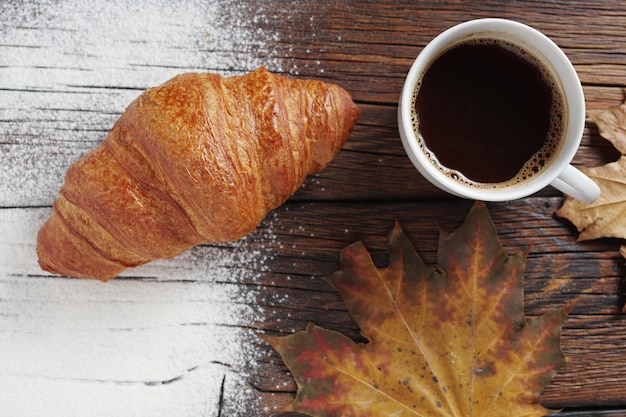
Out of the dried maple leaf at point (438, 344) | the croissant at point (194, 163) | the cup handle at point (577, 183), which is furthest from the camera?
the dried maple leaf at point (438, 344)

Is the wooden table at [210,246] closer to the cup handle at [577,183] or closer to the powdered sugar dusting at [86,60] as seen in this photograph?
the powdered sugar dusting at [86,60]

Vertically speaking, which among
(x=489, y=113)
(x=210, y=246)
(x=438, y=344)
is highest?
(x=489, y=113)

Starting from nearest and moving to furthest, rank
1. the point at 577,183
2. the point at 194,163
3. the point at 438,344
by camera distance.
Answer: the point at 194,163 < the point at 577,183 < the point at 438,344

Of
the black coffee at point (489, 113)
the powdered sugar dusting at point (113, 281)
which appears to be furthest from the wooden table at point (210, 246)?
the black coffee at point (489, 113)

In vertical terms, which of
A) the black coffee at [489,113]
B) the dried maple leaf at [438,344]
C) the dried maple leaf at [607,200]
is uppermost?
the black coffee at [489,113]

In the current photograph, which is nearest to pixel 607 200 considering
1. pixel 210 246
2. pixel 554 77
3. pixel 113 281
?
pixel 554 77

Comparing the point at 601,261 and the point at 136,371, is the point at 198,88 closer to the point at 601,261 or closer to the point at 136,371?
the point at 136,371

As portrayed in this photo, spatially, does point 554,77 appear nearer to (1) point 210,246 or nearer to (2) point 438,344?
(2) point 438,344
